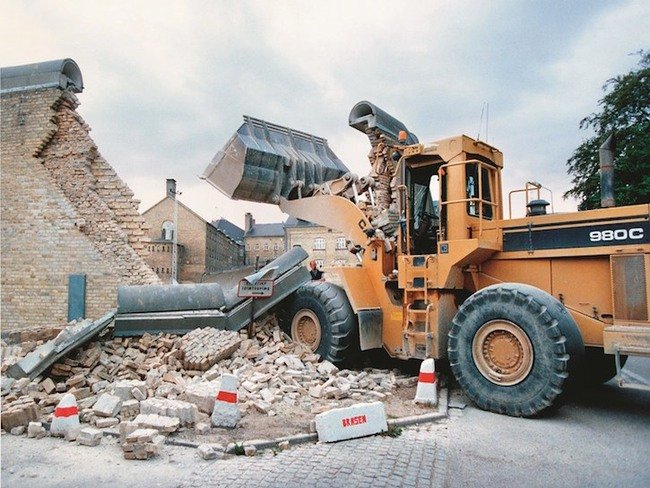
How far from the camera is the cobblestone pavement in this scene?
379 centimetres

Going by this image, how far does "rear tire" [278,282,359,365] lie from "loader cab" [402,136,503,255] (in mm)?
1514

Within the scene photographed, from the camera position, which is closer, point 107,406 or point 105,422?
point 105,422

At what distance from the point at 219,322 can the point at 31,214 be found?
639cm

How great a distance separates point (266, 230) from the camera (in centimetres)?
6206

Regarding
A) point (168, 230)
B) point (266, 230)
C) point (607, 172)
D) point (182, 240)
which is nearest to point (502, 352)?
point (607, 172)

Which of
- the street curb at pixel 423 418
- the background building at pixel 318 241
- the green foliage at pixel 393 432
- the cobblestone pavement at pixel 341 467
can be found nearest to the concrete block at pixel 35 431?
the cobblestone pavement at pixel 341 467

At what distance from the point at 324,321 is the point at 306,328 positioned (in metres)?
0.55

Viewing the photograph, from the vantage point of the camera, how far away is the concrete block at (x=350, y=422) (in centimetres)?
475

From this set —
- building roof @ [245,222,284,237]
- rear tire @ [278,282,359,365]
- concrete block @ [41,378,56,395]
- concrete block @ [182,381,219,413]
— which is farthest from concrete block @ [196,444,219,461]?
building roof @ [245,222,284,237]

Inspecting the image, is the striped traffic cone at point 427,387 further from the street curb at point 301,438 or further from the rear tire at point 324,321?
the rear tire at point 324,321

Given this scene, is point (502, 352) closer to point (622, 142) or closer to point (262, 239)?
point (622, 142)

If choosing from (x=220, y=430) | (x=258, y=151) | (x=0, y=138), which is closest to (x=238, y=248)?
(x=0, y=138)

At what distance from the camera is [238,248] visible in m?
56.7

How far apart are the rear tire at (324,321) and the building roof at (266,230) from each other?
52028 mm
